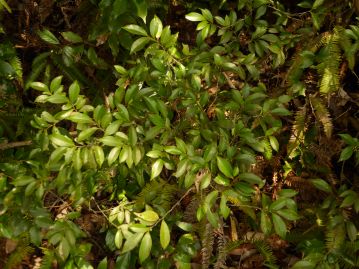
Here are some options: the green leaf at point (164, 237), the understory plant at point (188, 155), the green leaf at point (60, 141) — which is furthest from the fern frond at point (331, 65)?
the green leaf at point (60, 141)

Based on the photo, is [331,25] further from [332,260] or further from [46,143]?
[46,143]

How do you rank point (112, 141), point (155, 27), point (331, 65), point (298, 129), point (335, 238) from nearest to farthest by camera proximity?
point (112, 141), point (155, 27), point (335, 238), point (331, 65), point (298, 129)

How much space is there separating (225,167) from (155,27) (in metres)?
0.81

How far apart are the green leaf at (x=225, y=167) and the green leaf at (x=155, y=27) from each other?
73 cm

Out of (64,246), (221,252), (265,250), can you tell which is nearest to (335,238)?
(265,250)

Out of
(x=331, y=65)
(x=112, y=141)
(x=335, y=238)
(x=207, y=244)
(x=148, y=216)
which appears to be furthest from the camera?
(x=331, y=65)

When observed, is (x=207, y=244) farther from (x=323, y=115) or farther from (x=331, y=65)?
(x=331, y=65)

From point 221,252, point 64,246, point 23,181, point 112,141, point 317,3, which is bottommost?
point 221,252

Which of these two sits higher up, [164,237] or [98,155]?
[98,155]

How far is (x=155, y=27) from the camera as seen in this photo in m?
2.19

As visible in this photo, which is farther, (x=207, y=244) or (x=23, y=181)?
(x=207, y=244)

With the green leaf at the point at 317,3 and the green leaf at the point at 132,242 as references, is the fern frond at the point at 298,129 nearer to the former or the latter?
the green leaf at the point at 317,3

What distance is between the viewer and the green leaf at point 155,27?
2178 millimetres

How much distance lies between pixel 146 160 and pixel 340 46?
1.46 metres
